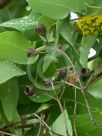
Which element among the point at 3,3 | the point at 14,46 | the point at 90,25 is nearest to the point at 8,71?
the point at 14,46

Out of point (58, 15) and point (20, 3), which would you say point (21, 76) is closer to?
point (58, 15)

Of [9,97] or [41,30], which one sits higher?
[41,30]

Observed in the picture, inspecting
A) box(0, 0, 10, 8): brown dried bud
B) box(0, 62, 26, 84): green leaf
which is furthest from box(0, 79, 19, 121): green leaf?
box(0, 0, 10, 8): brown dried bud

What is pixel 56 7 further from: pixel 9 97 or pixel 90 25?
pixel 9 97

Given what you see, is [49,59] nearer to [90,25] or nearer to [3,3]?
[90,25]

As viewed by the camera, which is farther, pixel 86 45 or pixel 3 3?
pixel 3 3

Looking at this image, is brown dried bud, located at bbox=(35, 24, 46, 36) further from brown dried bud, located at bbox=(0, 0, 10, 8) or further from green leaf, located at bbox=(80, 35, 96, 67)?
brown dried bud, located at bbox=(0, 0, 10, 8)
